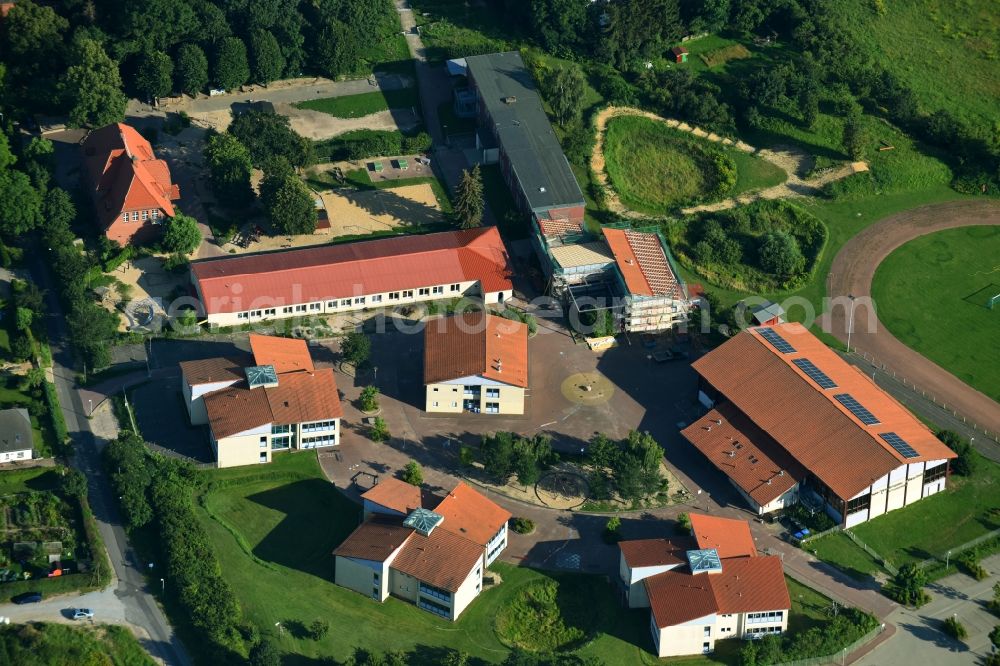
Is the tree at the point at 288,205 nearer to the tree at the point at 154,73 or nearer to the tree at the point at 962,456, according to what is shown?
the tree at the point at 154,73

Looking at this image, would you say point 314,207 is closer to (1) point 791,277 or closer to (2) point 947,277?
(1) point 791,277

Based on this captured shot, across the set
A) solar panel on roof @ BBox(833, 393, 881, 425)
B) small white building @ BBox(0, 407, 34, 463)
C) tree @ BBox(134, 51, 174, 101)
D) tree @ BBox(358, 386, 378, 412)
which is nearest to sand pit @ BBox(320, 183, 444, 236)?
tree @ BBox(134, 51, 174, 101)

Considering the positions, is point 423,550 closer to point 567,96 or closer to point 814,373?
point 814,373

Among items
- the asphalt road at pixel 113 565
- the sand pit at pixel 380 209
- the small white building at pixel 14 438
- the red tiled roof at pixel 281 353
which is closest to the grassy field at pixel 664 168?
the sand pit at pixel 380 209

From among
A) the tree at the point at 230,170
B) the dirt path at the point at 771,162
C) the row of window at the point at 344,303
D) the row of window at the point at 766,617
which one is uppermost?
the tree at the point at 230,170

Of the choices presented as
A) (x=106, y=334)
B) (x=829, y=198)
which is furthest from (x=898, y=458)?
(x=106, y=334)

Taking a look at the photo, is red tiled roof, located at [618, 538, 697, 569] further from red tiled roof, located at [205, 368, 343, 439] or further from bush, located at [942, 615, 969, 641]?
red tiled roof, located at [205, 368, 343, 439]
